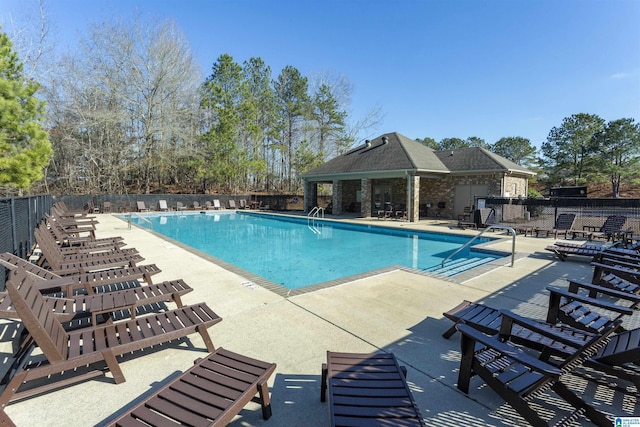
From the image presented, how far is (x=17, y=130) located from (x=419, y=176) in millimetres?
16624

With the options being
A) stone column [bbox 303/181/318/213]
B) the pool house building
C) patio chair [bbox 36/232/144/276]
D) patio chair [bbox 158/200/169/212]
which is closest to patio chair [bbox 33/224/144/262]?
patio chair [bbox 36/232/144/276]

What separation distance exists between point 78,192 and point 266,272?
78.9 feet

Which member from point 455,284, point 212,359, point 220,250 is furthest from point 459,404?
point 220,250

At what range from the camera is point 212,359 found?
2.38 metres

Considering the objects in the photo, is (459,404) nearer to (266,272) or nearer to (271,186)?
(266,272)

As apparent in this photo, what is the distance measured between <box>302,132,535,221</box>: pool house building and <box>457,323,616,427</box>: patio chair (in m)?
13.7

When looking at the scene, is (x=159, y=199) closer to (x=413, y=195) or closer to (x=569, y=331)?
(x=413, y=195)

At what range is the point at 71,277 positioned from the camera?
13.6 feet

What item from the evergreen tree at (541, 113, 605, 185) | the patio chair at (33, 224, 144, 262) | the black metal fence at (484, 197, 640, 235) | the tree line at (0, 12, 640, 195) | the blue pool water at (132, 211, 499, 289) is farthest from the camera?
the evergreen tree at (541, 113, 605, 185)

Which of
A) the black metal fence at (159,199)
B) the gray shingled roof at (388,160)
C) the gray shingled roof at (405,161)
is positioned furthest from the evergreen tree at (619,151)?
the black metal fence at (159,199)

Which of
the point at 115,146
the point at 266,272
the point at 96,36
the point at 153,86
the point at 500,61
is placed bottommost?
the point at 266,272

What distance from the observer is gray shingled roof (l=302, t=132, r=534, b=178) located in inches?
636

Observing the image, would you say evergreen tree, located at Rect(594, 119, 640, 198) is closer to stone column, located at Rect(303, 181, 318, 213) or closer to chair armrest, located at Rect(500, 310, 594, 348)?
stone column, located at Rect(303, 181, 318, 213)

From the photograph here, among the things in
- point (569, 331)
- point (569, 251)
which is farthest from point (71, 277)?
point (569, 251)
